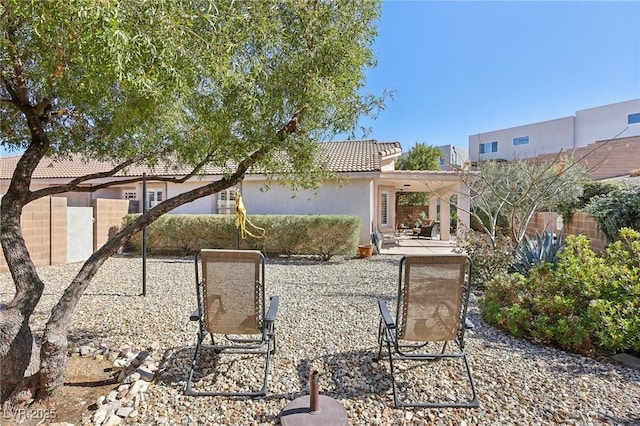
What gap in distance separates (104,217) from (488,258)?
15734 millimetres

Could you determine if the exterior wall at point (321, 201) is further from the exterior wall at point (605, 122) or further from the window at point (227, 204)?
the exterior wall at point (605, 122)

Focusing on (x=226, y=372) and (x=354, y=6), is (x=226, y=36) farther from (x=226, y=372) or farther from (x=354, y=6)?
(x=226, y=372)

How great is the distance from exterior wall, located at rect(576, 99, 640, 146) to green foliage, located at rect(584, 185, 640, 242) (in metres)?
33.1

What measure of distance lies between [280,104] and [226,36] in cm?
110

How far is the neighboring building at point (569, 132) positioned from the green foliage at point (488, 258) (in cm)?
2747

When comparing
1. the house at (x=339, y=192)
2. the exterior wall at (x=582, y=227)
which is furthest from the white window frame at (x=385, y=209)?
the exterior wall at (x=582, y=227)

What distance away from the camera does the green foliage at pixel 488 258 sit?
8484mm

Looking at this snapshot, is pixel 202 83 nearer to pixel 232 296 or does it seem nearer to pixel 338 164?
pixel 232 296

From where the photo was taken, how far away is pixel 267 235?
47.3 feet

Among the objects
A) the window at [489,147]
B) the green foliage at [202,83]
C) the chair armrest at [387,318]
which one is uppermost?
the window at [489,147]

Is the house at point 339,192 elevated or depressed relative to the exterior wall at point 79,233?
Result: elevated

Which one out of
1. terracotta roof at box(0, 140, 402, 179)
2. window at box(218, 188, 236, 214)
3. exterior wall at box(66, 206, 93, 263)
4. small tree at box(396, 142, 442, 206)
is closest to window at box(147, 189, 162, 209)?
terracotta roof at box(0, 140, 402, 179)

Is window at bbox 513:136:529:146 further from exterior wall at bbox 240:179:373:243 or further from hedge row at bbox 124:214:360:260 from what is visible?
hedge row at bbox 124:214:360:260

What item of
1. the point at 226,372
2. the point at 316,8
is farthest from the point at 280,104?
the point at 226,372
